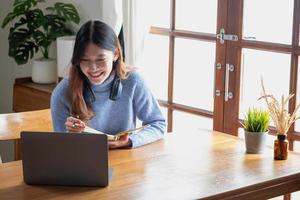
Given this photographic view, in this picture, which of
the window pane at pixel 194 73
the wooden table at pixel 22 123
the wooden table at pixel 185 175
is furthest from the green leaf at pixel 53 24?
the wooden table at pixel 185 175

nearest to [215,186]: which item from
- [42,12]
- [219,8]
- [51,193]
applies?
[51,193]

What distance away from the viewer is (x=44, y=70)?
3904mm

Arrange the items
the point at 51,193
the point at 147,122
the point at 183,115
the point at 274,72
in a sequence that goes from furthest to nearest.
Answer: the point at 183,115
the point at 274,72
the point at 147,122
the point at 51,193

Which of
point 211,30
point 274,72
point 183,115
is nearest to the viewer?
point 274,72

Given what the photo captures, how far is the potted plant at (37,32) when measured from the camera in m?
3.84

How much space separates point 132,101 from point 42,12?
157 centimetres

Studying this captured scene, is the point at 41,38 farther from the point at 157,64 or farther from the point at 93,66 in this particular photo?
the point at 93,66

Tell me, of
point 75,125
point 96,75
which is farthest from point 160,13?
point 75,125

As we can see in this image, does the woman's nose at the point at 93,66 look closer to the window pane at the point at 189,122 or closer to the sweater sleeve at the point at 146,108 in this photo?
the sweater sleeve at the point at 146,108

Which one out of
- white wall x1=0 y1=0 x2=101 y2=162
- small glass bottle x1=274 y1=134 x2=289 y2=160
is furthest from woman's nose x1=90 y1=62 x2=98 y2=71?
white wall x1=0 y1=0 x2=101 y2=162

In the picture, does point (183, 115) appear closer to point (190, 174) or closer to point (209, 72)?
point (209, 72)

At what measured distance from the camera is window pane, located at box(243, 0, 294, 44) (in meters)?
2.86

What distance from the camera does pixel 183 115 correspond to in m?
3.49

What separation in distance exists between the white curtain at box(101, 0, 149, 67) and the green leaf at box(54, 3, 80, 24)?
0.47 metres
